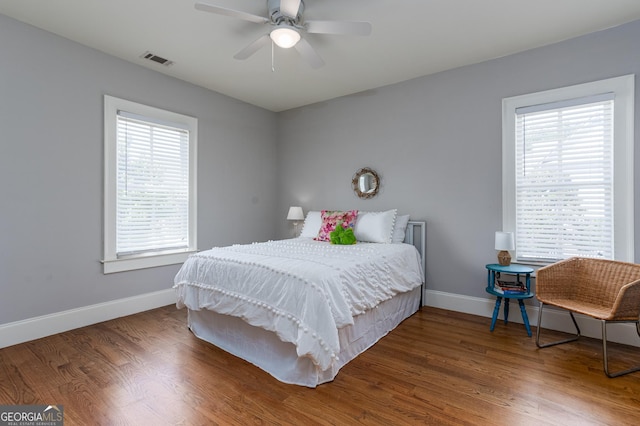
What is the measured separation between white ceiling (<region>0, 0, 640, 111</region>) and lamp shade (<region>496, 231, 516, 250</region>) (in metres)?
1.86

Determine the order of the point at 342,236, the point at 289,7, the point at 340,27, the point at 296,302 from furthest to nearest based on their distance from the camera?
1. the point at 342,236
2. the point at 340,27
3. the point at 289,7
4. the point at 296,302

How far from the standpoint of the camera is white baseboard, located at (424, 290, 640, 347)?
264cm

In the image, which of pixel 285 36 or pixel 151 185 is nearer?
pixel 285 36

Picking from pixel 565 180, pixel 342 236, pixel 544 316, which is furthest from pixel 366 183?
pixel 544 316

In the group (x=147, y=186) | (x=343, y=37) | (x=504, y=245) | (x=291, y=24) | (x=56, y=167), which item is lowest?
(x=504, y=245)

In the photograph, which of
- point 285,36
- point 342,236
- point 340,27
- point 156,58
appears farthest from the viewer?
point 342,236

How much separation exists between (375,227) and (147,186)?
106 inches

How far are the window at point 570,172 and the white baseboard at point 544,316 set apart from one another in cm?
52

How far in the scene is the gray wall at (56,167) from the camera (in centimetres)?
263

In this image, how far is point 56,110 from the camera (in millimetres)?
2881

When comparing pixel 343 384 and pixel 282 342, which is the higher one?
pixel 282 342

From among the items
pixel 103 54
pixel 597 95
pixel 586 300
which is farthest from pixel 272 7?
pixel 586 300

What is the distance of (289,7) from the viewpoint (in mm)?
2115

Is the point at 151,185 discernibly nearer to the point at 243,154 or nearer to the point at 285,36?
the point at 243,154
